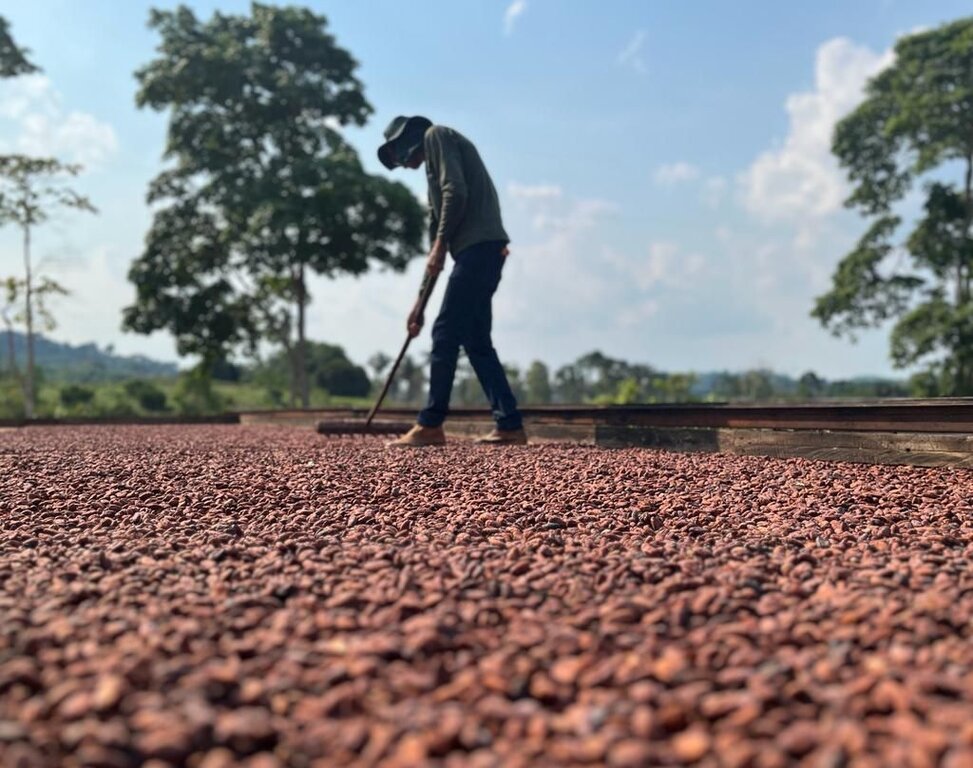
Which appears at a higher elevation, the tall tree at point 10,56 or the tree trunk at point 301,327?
the tall tree at point 10,56

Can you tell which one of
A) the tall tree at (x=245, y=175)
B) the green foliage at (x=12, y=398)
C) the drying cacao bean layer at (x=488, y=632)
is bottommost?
the drying cacao bean layer at (x=488, y=632)

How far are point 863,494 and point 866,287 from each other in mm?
20296

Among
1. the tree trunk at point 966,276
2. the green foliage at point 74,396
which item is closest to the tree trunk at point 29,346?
the green foliage at point 74,396

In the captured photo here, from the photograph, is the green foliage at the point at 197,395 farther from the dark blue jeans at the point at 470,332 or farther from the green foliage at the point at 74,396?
the dark blue jeans at the point at 470,332

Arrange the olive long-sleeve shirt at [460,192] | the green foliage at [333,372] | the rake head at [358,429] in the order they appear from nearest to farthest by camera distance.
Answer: the olive long-sleeve shirt at [460,192] → the rake head at [358,429] → the green foliage at [333,372]

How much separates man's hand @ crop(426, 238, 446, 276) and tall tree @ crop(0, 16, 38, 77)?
22.2 meters

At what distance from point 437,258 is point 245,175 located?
58.2 feet

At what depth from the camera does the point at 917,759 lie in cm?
107

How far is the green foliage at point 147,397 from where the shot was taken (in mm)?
30906

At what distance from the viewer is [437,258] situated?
5.01 m

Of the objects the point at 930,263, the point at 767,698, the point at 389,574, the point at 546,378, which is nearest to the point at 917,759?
the point at 767,698

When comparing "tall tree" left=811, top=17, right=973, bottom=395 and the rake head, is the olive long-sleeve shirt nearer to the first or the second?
the rake head

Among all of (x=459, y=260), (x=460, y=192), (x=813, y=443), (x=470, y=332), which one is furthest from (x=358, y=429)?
(x=813, y=443)

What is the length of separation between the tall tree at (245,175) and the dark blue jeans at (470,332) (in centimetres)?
1570
